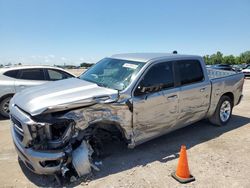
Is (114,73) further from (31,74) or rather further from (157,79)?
(31,74)

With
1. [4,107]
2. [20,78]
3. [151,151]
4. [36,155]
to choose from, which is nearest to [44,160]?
[36,155]

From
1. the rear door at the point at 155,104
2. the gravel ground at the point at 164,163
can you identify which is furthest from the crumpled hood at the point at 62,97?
the gravel ground at the point at 164,163

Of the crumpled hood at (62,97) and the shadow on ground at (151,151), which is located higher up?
the crumpled hood at (62,97)

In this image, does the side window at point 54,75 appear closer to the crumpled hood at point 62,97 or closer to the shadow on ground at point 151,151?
the crumpled hood at point 62,97

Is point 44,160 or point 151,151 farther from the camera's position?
point 151,151

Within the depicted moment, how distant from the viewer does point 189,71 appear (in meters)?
5.59

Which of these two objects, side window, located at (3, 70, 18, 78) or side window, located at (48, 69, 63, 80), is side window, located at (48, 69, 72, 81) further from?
side window, located at (3, 70, 18, 78)

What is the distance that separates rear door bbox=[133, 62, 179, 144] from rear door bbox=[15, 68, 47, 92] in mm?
4547

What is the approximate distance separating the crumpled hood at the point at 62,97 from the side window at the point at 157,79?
596 mm

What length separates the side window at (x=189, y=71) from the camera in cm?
535

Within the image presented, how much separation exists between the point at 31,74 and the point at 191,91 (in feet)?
16.9

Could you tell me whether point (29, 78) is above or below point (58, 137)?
above

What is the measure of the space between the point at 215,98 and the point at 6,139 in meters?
5.07

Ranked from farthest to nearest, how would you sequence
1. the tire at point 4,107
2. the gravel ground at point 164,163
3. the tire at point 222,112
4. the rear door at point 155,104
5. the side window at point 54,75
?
1. the side window at point 54,75
2. the tire at point 4,107
3. the tire at point 222,112
4. the rear door at point 155,104
5. the gravel ground at point 164,163
